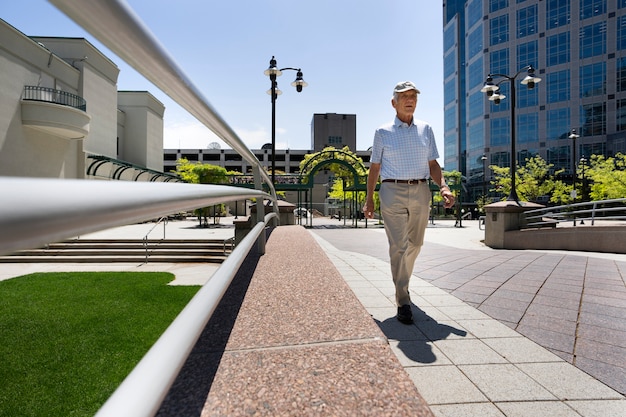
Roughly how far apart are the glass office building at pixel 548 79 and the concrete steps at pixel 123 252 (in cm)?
4166

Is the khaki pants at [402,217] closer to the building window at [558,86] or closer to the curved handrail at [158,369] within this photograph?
the curved handrail at [158,369]

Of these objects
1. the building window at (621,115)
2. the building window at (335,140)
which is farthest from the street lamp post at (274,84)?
the building window at (335,140)

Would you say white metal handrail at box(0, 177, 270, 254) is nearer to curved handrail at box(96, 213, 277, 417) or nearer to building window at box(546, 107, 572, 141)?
curved handrail at box(96, 213, 277, 417)

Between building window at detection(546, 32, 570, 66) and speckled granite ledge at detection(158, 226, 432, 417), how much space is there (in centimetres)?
6138

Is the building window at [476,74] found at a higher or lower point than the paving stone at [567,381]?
higher

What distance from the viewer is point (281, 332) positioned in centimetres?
153

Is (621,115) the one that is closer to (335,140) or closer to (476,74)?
(476,74)

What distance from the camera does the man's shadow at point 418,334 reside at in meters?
2.50

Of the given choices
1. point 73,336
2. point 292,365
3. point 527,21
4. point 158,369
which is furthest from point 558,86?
point 158,369

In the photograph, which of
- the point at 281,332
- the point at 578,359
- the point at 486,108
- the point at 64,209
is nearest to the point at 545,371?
the point at 578,359

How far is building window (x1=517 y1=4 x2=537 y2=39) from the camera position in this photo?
50.0 meters

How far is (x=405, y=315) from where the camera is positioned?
315cm

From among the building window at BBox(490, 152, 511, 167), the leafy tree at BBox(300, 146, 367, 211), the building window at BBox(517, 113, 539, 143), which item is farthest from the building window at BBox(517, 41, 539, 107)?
the leafy tree at BBox(300, 146, 367, 211)

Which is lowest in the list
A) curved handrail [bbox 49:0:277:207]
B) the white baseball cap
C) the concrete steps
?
the concrete steps
